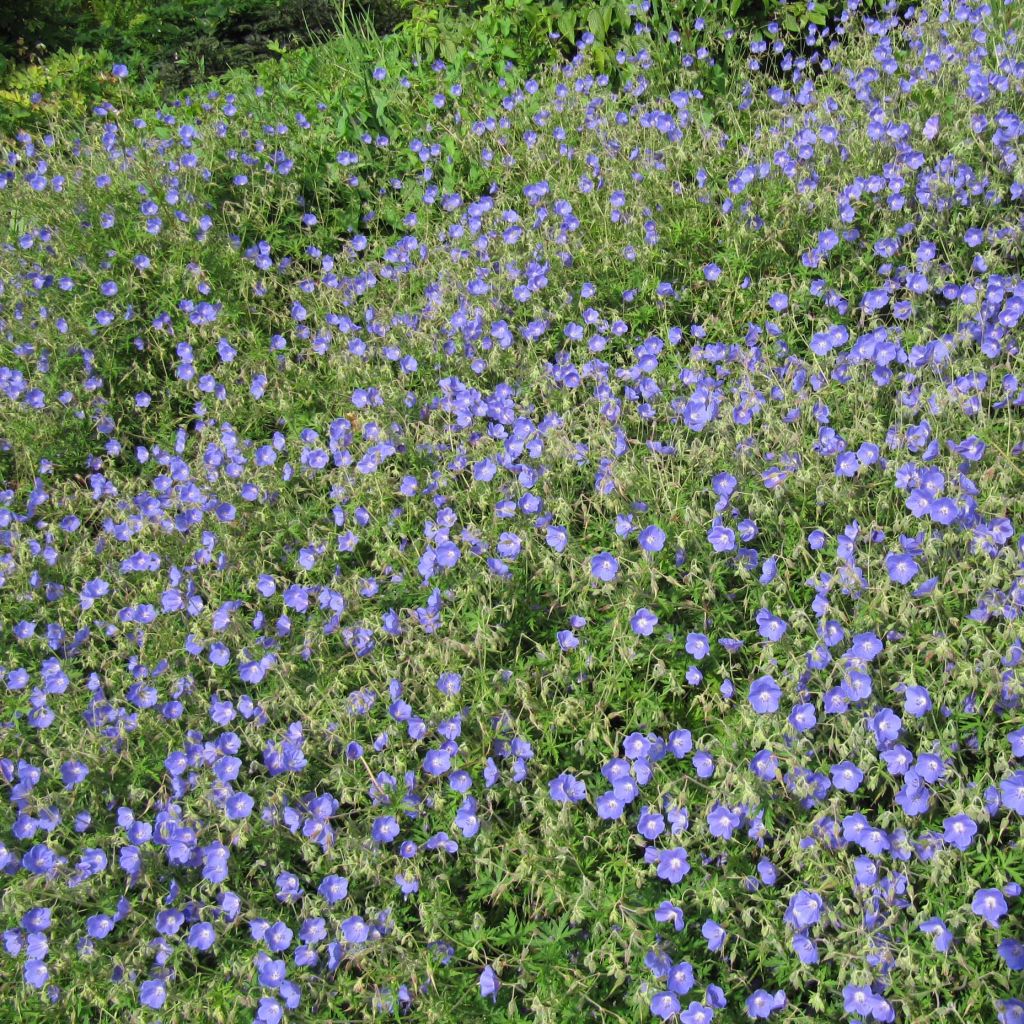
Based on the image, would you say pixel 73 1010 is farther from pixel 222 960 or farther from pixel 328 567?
pixel 328 567

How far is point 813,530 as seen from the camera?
319cm

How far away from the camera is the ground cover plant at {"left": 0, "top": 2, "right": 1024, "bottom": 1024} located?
2.56 m

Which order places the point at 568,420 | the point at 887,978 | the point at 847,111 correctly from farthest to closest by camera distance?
1. the point at 847,111
2. the point at 568,420
3. the point at 887,978

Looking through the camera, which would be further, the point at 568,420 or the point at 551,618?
the point at 568,420

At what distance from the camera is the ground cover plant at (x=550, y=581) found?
2564 mm

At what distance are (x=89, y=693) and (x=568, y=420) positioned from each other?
1.90 metres

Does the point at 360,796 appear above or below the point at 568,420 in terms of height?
below

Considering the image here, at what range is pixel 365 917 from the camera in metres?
2.76

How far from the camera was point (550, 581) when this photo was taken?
10.4 ft

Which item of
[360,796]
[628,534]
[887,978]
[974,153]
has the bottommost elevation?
[887,978]

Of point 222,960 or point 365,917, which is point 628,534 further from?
point 222,960

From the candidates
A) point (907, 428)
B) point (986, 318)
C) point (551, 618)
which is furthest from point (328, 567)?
point (986, 318)

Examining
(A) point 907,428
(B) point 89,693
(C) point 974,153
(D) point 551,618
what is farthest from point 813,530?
(B) point 89,693

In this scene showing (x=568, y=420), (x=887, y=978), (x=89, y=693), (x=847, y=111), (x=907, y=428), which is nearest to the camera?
(x=887, y=978)
